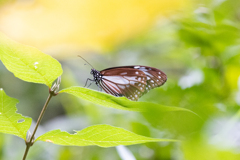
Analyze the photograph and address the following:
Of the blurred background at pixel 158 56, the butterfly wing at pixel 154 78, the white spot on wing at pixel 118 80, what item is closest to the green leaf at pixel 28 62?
the blurred background at pixel 158 56

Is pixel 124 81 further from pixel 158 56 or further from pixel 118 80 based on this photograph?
pixel 158 56

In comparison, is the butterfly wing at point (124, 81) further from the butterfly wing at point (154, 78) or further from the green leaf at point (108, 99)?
the green leaf at point (108, 99)

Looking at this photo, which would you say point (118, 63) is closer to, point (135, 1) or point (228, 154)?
point (135, 1)

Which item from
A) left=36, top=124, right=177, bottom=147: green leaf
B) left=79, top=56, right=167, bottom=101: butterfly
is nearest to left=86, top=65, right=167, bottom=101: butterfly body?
left=79, top=56, right=167, bottom=101: butterfly

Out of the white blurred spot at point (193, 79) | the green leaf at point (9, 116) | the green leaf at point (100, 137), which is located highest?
the white blurred spot at point (193, 79)

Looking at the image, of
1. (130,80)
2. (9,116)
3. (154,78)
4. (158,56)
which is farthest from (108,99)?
(158,56)

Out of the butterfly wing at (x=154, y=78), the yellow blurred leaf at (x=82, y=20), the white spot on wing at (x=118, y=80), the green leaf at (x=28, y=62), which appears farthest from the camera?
the white spot on wing at (x=118, y=80)

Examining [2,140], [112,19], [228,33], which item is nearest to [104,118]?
[2,140]
